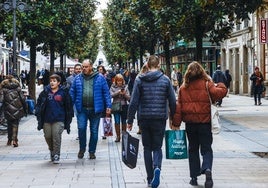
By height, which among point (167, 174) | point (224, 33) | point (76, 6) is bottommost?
point (167, 174)

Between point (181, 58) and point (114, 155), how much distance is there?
4962 centimetres

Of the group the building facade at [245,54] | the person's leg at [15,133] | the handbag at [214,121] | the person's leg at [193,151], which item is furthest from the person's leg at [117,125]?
the building facade at [245,54]

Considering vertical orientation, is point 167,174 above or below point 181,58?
below

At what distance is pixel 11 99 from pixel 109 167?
14.6 ft

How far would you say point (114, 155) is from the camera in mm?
12469

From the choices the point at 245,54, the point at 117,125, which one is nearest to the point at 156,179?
the point at 117,125

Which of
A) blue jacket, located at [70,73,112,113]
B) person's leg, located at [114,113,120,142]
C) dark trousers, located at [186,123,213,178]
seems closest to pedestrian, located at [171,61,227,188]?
dark trousers, located at [186,123,213,178]

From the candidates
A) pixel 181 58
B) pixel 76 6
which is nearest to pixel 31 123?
pixel 76 6

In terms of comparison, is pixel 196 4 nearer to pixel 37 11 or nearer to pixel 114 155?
pixel 37 11

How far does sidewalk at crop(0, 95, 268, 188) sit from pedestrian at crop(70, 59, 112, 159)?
48 cm

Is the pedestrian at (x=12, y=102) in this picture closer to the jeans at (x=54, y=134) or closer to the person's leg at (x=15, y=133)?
the person's leg at (x=15, y=133)

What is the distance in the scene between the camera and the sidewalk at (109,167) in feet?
30.7

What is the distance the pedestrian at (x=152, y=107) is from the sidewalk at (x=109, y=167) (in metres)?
0.53

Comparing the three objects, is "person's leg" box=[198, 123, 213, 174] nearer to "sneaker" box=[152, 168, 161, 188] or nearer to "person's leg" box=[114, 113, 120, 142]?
"sneaker" box=[152, 168, 161, 188]
